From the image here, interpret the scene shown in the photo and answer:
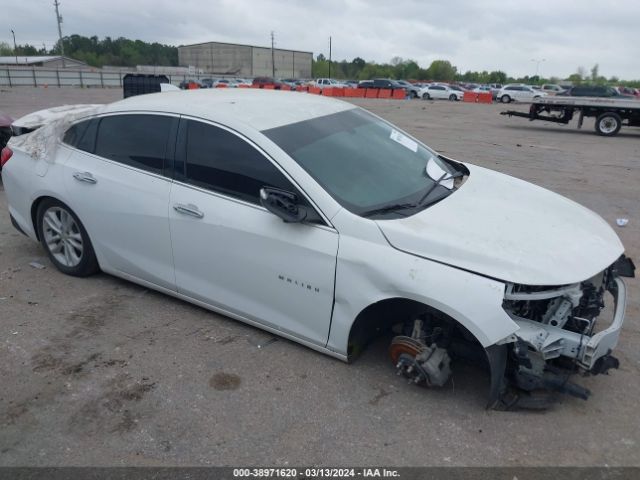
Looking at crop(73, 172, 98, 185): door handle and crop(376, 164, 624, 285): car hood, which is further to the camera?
crop(73, 172, 98, 185): door handle

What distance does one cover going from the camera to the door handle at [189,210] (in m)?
3.48

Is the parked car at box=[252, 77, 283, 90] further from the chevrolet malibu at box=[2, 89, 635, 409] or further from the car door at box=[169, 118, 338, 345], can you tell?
the car door at box=[169, 118, 338, 345]

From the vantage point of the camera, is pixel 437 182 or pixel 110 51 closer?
pixel 437 182

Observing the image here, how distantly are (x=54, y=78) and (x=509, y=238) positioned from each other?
6355cm

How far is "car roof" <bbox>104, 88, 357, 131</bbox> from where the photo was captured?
357 cm

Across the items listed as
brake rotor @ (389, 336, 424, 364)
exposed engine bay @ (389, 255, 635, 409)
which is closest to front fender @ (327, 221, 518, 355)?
exposed engine bay @ (389, 255, 635, 409)

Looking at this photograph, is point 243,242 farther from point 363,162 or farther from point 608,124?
point 608,124

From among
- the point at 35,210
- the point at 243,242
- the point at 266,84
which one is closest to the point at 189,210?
the point at 243,242

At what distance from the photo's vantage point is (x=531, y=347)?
273 cm

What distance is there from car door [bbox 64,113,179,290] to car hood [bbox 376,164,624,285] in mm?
1732

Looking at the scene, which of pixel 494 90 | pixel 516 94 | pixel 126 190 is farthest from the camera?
pixel 494 90

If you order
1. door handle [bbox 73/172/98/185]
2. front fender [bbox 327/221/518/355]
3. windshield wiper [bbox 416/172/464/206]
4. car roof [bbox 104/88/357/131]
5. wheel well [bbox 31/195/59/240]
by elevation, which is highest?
car roof [bbox 104/88/357/131]

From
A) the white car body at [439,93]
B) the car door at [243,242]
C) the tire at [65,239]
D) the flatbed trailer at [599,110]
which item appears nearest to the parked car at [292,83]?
the white car body at [439,93]

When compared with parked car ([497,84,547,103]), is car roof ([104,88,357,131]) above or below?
above
